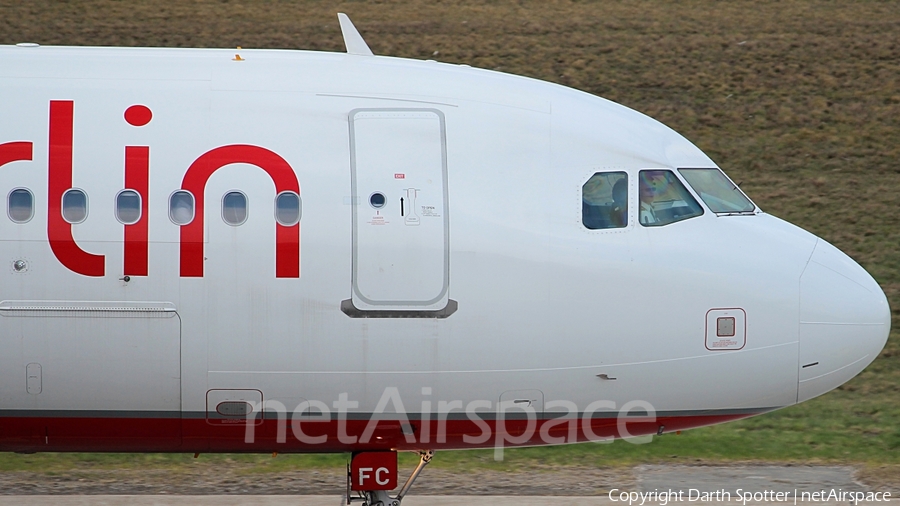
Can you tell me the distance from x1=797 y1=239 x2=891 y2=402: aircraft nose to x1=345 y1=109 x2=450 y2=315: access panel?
2.30 meters

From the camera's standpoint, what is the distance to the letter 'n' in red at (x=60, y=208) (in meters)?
6.36

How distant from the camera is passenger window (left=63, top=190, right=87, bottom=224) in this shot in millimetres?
6410

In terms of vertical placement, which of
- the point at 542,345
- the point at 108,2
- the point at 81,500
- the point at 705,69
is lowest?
the point at 81,500

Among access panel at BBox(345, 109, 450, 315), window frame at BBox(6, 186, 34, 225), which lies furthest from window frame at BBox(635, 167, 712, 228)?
window frame at BBox(6, 186, 34, 225)

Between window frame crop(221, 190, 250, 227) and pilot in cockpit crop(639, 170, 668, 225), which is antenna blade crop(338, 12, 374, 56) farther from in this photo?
pilot in cockpit crop(639, 170, 668, 225)

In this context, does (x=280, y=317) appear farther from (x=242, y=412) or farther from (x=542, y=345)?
(x=542, y=345)

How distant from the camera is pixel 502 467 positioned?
415 inches

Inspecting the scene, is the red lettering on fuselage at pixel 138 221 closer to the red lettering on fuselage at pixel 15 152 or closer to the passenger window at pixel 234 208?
the passenger window at pixel 234 208

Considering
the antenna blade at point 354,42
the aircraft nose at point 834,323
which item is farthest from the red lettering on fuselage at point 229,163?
the aircraft nose at point 834,323

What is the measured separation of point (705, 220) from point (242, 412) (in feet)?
10.4

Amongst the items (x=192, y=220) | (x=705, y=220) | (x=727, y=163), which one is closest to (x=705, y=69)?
(x=727, y=163)

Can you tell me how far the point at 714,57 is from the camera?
22734 mm

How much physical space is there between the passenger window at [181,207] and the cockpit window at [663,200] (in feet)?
9.20

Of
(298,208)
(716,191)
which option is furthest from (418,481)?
(716,191)
